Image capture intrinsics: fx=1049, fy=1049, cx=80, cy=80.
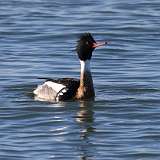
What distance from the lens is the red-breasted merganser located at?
2030 cm

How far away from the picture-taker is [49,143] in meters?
16.5

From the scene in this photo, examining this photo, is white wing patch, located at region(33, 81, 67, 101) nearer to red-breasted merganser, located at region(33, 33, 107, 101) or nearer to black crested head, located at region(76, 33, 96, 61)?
red-breasted merganser, located at region(33, 33, 107, 101)

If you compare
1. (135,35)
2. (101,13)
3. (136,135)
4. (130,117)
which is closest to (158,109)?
(130,117)

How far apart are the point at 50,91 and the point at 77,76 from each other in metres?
2.31

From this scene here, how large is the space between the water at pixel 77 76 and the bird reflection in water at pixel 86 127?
0.02 metres

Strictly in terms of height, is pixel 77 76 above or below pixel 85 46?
below

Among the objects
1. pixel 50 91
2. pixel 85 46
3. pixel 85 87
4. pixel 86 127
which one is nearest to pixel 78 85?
pixel 85 87

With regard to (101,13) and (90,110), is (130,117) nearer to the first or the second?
(90,110)

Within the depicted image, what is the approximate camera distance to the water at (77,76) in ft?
53.7

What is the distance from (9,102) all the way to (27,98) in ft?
1.96

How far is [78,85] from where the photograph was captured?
20.5m

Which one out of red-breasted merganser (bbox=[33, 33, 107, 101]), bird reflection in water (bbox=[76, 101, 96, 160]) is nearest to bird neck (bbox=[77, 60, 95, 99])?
red-breasted merganser (bbox=[33, 33, 107, 101])

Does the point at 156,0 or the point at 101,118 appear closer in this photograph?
the point at 101,118

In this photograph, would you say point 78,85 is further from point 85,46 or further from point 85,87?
point 85,46
